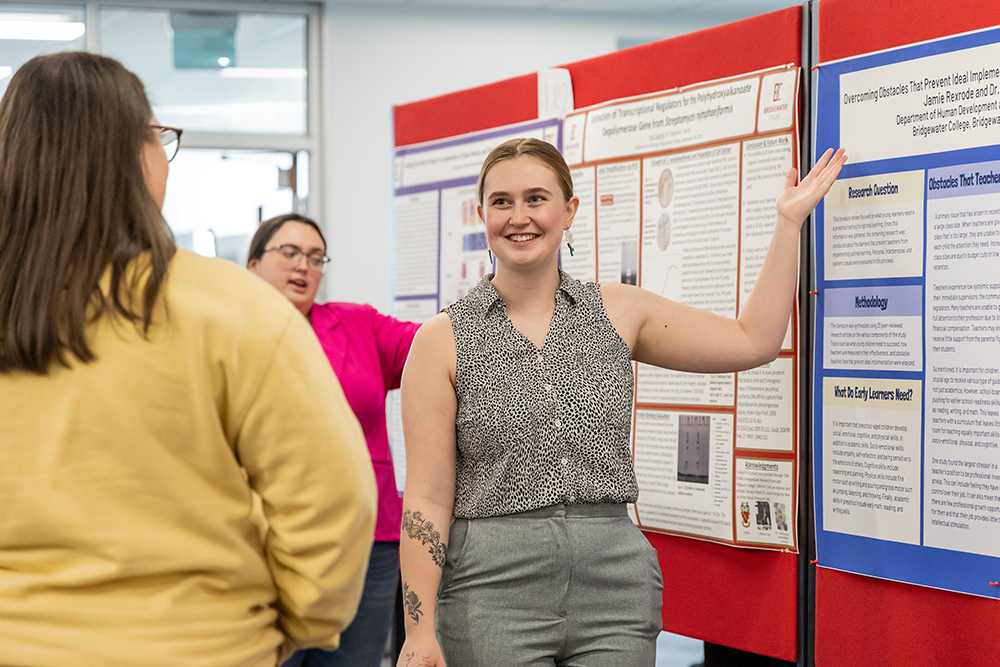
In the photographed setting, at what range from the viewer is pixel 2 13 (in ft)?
17.5

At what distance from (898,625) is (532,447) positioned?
91 centimetres

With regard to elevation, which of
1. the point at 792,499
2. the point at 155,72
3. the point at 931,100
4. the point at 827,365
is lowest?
the point at 792,499

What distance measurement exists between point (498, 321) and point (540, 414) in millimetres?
207

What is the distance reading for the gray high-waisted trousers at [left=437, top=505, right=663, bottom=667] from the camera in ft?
5.30

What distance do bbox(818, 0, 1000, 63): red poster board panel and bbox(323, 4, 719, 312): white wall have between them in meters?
3.83

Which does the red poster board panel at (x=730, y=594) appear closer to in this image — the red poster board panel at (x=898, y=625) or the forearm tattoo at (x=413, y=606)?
the red poster board panel at (x=898, y=625)

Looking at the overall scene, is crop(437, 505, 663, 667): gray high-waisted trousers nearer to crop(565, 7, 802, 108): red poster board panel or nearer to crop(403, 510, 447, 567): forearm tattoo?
crop(403, 510, 447, 567): forearm tattoo

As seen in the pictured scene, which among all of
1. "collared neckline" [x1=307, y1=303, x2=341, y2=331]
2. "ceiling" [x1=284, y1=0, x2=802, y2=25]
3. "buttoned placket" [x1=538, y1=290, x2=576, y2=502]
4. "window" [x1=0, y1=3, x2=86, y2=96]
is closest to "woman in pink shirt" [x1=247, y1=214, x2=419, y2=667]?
"collared neckline" [x1=307, y1=303, x2=341, y2=331]

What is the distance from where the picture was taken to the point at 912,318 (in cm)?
193

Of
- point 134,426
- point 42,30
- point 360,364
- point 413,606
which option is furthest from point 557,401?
point 42,30

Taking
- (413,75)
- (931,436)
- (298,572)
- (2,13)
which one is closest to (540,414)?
(298,572)

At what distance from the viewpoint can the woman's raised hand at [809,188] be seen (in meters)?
1.95

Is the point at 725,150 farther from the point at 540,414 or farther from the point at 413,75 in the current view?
the point at 413,75

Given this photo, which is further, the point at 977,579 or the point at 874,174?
the point at 874,174
